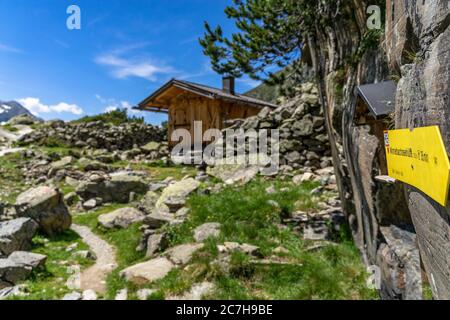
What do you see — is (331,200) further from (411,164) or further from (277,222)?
(411,164)

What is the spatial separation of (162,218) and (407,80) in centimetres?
630

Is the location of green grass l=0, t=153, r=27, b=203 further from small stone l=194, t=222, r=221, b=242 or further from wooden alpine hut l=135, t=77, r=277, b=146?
small stone l=194, t=222, r=221, b=242

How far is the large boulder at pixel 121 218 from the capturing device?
891 centimetres

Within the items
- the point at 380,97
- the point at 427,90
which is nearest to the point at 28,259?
the point at 380,97

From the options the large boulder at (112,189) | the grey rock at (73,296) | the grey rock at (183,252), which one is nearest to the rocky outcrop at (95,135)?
the large boulder at (112,189)

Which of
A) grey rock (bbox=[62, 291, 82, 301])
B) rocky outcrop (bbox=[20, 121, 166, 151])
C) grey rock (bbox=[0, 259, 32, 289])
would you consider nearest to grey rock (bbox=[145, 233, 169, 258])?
grey rock (bbox=[62, 291, 82, 301])

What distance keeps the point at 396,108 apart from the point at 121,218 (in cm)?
812

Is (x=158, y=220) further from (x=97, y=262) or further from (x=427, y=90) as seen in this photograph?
(x=427, y=90)

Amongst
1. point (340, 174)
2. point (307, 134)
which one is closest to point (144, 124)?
point (307, 134)

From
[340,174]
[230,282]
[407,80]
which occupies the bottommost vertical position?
[230,282]

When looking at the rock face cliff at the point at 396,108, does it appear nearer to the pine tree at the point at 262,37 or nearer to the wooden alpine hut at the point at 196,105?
the pine tree at the point at 262,37

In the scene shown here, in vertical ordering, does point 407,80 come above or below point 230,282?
above

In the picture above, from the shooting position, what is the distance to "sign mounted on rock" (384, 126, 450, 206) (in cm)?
151

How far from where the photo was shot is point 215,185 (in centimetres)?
1043
